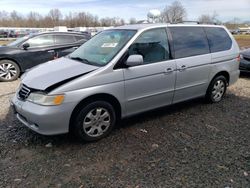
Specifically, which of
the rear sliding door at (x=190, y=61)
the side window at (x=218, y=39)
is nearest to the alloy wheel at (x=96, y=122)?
the rear sliding door at (x=190, y=61)

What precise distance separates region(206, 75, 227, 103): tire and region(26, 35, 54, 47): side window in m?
5.76

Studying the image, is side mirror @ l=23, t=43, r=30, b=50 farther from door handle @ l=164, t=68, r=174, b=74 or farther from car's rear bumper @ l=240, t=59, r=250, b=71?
car's rear bumper @ l=240, t=59, r=250, b=71

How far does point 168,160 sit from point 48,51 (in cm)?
658

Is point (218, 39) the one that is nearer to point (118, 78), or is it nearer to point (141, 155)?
point (118, 78)

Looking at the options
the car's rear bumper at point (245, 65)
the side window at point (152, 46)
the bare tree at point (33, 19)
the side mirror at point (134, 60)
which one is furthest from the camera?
the bare tree at point (33, 19)

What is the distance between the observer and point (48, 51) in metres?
8.72

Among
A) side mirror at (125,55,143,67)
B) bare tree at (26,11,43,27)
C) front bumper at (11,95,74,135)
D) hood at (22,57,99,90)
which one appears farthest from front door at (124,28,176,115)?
bare tree at (26,11,43,27)

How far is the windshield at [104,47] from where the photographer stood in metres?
4.07

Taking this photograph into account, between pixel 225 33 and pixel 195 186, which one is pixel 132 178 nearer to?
pixel 195 186

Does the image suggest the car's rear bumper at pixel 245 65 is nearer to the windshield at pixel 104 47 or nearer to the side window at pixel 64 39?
the windshield at pixel 104 47

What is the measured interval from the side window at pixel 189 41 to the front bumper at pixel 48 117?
89.0 inches

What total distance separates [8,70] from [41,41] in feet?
4.79

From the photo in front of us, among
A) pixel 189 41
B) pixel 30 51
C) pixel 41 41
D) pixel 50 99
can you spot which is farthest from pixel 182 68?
pixel 41 41

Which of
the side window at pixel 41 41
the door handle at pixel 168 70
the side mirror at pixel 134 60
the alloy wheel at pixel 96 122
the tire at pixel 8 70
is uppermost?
the side window at pixel 41 41
